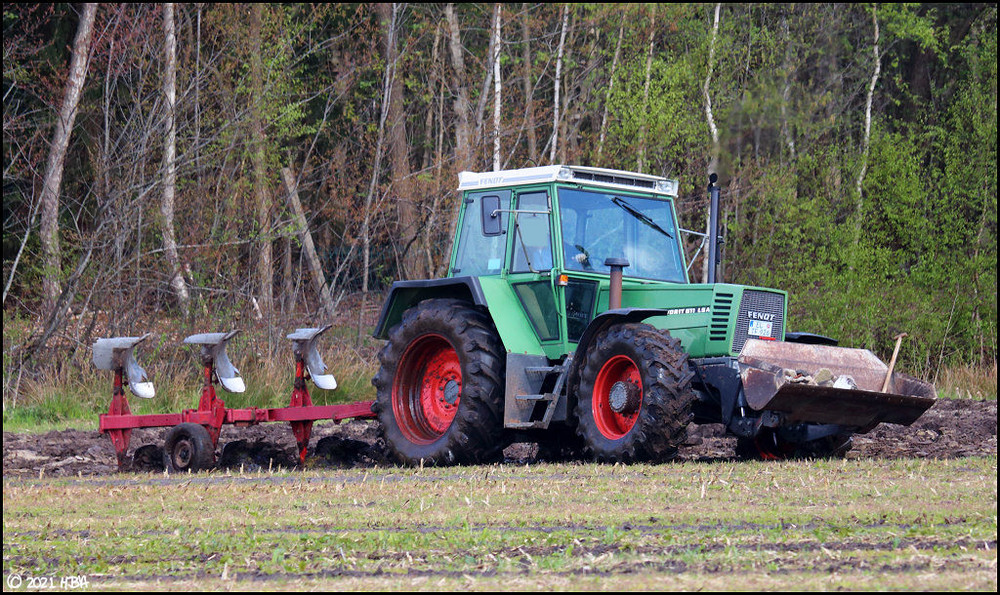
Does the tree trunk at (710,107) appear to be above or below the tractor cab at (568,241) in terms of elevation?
above

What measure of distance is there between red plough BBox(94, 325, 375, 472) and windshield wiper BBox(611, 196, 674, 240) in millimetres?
2894

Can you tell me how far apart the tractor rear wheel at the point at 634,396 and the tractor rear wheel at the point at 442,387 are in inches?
34.8

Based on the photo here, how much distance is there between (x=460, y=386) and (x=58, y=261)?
9186 millimetres

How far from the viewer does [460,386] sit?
11.1 m

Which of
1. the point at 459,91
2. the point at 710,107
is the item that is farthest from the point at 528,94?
the point at 710,107

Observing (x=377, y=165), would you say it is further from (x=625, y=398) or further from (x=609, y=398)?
(x=625, y=398)

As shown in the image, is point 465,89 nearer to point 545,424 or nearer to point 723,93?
point 723,93

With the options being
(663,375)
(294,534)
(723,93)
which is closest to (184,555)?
(294,534)

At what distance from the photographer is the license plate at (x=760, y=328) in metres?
10.4

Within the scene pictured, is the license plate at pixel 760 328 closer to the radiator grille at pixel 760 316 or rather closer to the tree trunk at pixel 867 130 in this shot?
the radiator grille at pixel 760 316

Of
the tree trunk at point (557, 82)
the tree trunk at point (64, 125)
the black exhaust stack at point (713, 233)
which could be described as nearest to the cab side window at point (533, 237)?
the black exhaust stack at point (713, 233)

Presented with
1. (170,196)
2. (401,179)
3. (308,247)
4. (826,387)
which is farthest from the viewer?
(401,179)

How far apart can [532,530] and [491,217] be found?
515cm

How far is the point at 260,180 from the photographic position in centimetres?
2102
